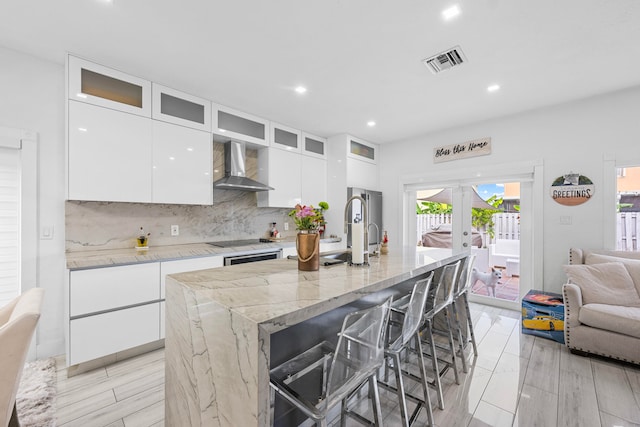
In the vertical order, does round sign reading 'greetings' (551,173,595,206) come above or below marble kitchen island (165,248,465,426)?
above

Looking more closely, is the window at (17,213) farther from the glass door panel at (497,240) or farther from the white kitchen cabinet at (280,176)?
the glass door panel at (497,240)

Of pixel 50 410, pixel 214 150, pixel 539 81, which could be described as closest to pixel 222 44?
pixel 214 150

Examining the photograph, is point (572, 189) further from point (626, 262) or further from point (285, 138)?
point (285, 138)

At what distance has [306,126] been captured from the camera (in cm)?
412

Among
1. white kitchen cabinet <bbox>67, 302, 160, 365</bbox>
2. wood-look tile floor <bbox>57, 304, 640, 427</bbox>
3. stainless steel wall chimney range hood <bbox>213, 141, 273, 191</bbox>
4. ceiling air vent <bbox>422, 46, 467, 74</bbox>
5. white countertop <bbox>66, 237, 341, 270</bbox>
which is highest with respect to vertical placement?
ceiling air vent <bbox>422, 46, 467, 74</bbox>

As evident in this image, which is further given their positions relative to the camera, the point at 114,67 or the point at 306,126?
the point at 306,126

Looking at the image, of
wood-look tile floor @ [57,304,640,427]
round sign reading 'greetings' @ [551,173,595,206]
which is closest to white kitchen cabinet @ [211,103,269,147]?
wood-look tile floor @ [57,304,640,427]

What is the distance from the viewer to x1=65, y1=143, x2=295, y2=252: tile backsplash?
2709 mm

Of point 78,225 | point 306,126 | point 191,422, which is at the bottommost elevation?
point 191,422

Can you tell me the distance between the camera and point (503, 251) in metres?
3.90

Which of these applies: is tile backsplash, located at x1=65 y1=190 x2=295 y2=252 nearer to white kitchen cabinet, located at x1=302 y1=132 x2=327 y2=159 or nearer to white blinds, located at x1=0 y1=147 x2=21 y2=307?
white blinds, located at x1=0 y1=147 x2=21 y2=307

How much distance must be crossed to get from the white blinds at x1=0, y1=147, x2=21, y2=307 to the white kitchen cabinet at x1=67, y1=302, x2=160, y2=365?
745mm

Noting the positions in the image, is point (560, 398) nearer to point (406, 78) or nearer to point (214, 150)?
point (406, 78)

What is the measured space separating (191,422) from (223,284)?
599 millimetres
